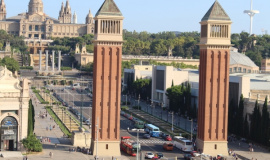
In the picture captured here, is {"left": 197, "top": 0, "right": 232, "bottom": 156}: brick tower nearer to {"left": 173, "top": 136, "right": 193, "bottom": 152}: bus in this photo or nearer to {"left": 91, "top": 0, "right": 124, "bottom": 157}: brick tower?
{"left": 173, "top": 136, "right": 193, "bottom": 152}: bus

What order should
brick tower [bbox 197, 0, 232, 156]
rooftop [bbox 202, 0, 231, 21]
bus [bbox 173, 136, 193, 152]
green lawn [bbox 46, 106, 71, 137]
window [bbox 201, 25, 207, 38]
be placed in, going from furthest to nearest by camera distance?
green lawn [bbox 46, 106, 71, 137]
bus [bbox 173, 136, 193, 152]
window [bbox 201, 25, 207, 38]
brick tower [bbox 197, 0, 232, 156]
rooftop [bbox 202, 0, 231, 21]

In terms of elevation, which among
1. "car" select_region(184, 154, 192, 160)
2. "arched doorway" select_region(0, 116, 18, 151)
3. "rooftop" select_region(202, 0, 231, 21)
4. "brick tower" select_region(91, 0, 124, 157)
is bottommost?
"car" select_region(184, 154, 192, 160)

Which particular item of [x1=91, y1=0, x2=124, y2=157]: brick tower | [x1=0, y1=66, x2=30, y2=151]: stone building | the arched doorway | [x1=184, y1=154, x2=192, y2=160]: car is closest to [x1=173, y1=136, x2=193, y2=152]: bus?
[x1=184, y1=154, x2=192, y2=160]: car

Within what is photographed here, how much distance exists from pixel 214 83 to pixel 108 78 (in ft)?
35.6

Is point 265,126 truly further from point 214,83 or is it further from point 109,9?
point 109,9

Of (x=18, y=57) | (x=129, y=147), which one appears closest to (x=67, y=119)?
(x=129, y=147)

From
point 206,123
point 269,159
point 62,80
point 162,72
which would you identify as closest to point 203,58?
point 206,123

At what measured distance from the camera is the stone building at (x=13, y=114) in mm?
58875

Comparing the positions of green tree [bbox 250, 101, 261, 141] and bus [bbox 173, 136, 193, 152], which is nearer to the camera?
bus [bbox 173, 136, 193, 152]

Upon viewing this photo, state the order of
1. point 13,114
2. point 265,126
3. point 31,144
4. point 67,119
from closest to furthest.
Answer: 1. point 31,144
2. point 13,114
3. point 265,126
4. point 67,119

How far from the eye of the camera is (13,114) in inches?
2330

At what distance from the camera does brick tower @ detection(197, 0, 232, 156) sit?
61.2 metres

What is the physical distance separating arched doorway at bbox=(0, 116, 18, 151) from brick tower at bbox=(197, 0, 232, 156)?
1835cm

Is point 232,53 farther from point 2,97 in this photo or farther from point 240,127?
point 2,97
